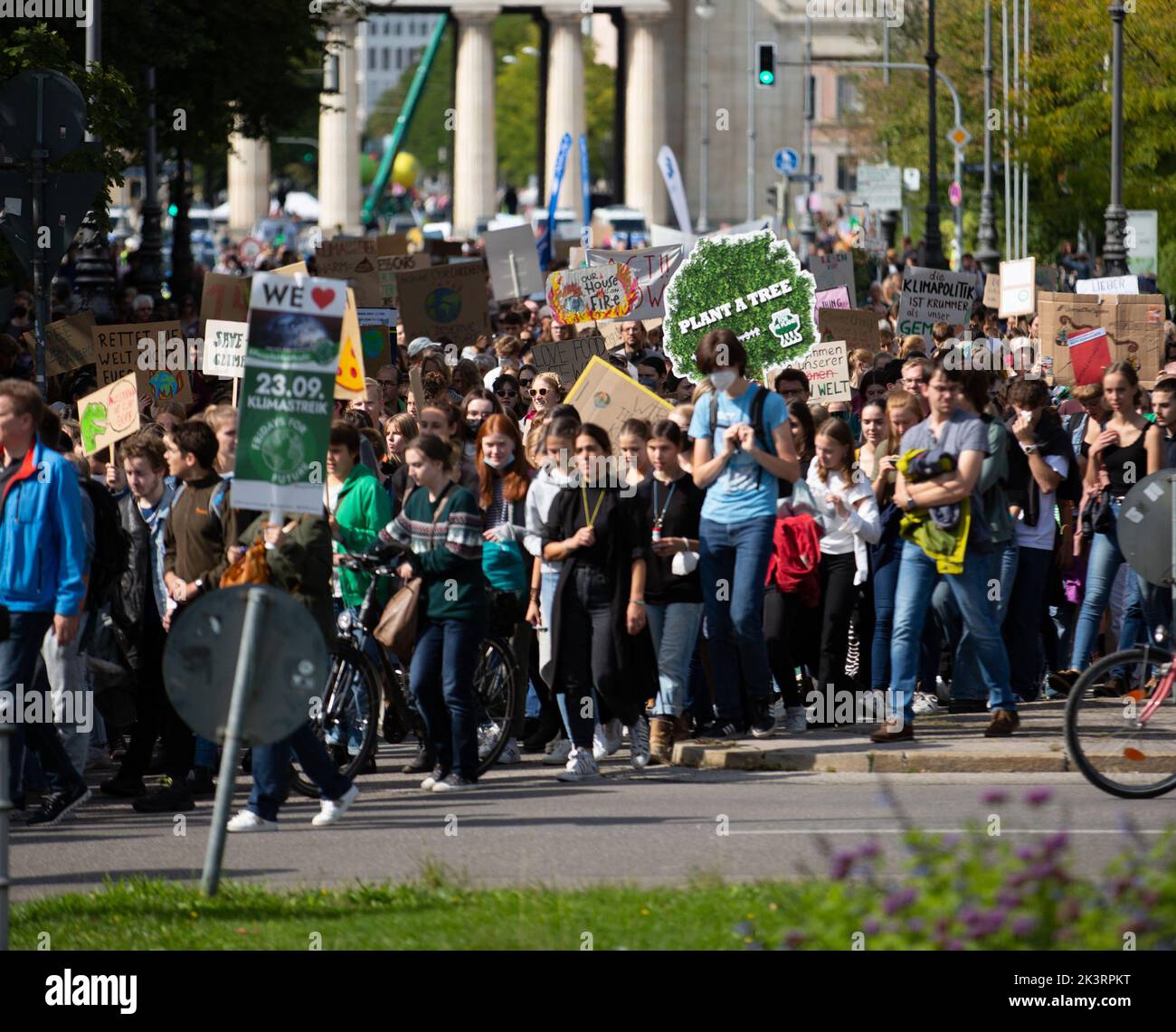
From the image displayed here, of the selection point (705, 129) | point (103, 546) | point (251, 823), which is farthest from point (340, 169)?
point (251, 823)

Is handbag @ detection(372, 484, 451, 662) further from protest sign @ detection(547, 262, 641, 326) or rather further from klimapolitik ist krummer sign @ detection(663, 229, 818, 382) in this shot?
protest sign @ detection(547, 262, 641, 326)

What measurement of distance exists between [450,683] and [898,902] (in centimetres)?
563

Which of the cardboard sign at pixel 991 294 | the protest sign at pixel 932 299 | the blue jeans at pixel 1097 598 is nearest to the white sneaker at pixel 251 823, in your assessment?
the blue jeans at pixel 1097 598

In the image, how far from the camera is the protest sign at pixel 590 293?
22.4 m

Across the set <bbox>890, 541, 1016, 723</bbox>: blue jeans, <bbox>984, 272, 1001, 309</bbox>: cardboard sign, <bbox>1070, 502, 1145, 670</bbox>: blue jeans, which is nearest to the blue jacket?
<bbox>890, 541, 1016, 723</bbox>: blue jeans

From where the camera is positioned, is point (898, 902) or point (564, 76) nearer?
point (898, 902)

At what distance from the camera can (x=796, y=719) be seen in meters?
12.9

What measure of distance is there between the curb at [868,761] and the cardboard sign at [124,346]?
22.8 ft

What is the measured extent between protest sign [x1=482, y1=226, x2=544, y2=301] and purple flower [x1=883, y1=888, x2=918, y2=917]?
2251 cm

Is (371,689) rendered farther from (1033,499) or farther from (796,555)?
(1033,499)

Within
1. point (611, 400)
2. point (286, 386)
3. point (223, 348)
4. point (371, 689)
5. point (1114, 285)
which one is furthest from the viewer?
point (1114, 285)

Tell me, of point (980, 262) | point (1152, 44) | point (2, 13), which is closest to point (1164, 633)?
point (2, 13)

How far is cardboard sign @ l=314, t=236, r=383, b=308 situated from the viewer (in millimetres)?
25844
